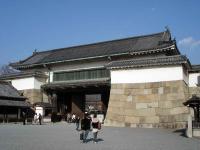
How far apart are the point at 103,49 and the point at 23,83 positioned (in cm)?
1046

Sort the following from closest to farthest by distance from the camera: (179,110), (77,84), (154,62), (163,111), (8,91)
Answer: (179,110) → (163,111) → (154,62) → (77,84) → (8,91)

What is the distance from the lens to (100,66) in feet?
109

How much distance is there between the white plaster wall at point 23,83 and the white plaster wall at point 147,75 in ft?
37.6

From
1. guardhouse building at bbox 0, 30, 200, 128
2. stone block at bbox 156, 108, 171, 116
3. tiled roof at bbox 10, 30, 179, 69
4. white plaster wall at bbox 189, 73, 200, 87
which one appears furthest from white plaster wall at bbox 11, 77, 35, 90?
white plaster wall at bbox 189, 73, 200, 87

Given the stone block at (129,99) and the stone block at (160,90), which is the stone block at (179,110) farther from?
the stone block at (129,99)

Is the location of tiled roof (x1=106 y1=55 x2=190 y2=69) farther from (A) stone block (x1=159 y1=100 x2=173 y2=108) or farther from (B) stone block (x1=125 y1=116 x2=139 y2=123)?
(B) stone block (x1=125 y1=116 x2=139 y2=123)

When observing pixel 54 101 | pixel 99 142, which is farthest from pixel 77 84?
pixel 99 142

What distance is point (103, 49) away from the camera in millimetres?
35906

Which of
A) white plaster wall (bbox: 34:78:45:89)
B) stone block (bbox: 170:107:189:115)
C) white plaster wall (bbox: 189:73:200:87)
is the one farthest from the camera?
white plaster wall (bbox: 34:78:45:89)

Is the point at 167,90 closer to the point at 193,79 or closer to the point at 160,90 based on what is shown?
the point at 160,90

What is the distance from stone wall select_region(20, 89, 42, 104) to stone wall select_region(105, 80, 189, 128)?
35.6 ft

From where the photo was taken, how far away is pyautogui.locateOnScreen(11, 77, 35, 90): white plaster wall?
35.8m

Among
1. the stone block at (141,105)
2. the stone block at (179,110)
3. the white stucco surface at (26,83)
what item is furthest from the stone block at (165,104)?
the white stucco surface at (26,83)

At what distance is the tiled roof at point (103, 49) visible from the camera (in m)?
31.3
